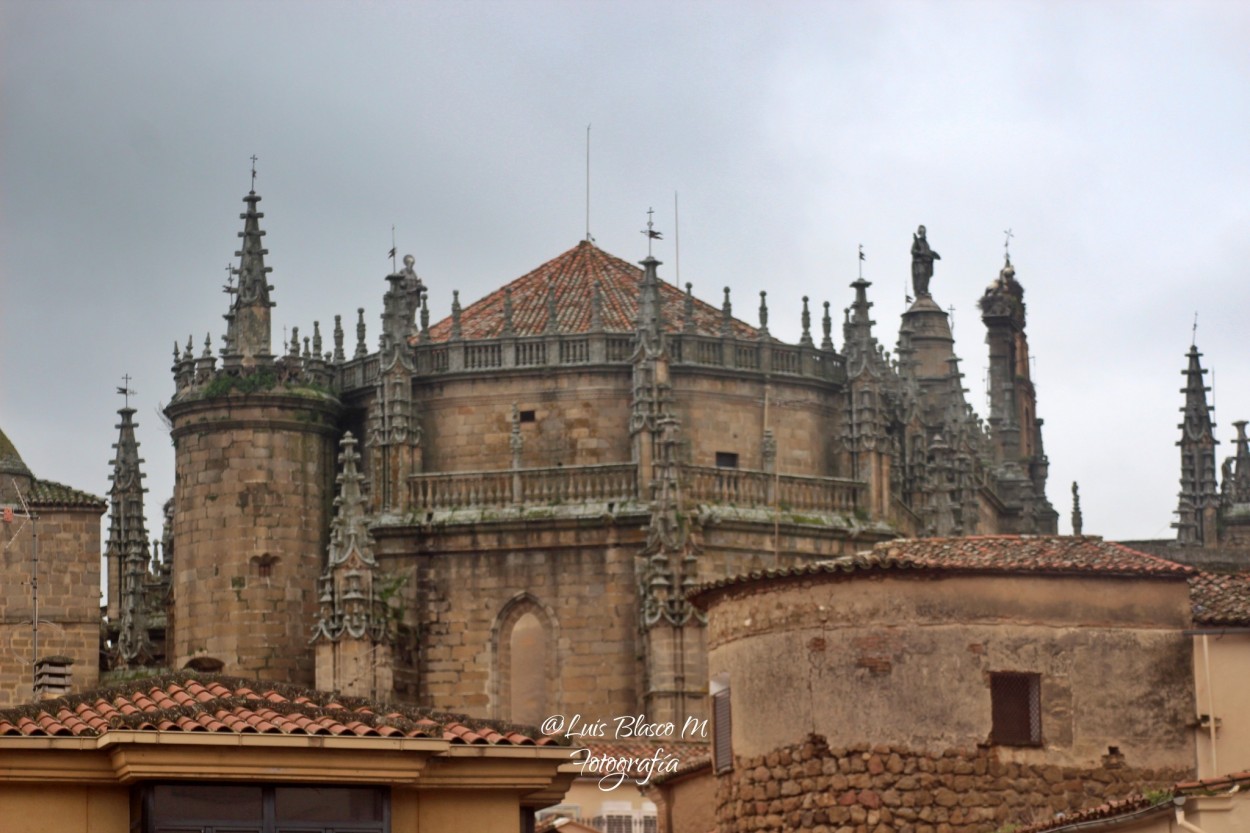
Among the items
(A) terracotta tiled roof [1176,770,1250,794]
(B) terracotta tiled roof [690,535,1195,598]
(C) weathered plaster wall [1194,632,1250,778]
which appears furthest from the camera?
(B) terracotta tiled roof [690,535,1195,598]

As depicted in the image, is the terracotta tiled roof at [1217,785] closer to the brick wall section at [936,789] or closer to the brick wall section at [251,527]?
the brick wall section at [936,789]

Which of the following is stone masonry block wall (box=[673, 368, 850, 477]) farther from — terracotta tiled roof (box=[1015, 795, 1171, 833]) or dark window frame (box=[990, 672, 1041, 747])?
terracotta tiled roof (box=[1015, 795, 1171, 833])

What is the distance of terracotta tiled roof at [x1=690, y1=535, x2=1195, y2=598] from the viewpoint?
35156mm

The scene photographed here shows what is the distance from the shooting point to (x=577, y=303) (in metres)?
62.8

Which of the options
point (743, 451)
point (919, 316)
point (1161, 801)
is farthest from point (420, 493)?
point (1161, 801)

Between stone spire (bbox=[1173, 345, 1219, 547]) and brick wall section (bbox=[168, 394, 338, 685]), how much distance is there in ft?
71.2

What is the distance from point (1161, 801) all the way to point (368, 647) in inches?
1095

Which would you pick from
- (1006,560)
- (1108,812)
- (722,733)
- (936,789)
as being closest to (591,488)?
(722,733)

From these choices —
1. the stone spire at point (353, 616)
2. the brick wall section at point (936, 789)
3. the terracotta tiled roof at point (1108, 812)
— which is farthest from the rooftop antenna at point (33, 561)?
the terracotta tiled roof at point (1108, 812)

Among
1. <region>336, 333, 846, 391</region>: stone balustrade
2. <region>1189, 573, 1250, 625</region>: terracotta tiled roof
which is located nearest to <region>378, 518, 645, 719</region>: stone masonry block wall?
<region>336, 333, 846, 391</region>: stone balustrade

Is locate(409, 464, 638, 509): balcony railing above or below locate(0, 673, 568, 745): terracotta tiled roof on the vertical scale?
above

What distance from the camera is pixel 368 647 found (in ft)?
183

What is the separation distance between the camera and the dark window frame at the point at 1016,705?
3500 centimetres

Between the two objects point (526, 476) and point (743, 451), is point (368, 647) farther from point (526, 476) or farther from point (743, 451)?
point (743, 451)
